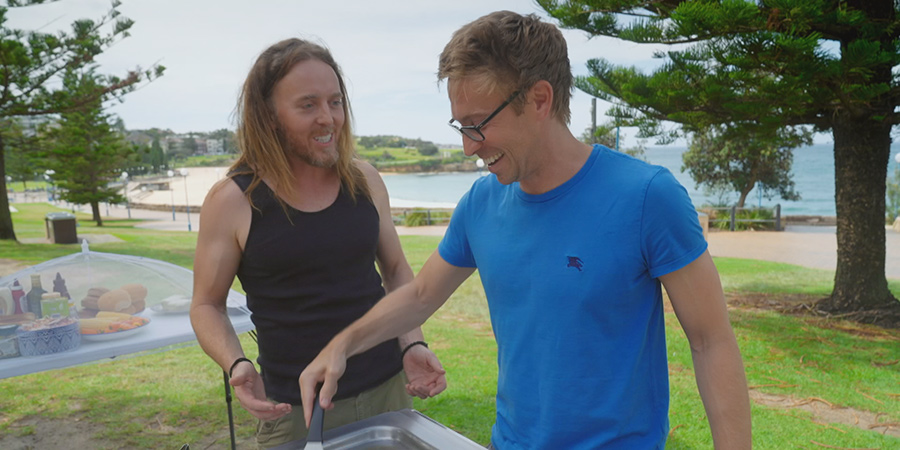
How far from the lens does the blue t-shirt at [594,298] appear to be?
99cm

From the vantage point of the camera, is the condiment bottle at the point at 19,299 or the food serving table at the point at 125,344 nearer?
the food serving table at the point at 125,344

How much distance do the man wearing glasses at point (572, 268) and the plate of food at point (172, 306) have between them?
1.95 meters

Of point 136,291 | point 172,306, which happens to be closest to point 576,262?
point 172,306

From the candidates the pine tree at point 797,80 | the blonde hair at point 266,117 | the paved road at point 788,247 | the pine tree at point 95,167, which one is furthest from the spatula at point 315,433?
the pine tree at point 95,167

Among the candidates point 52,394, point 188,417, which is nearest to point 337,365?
point 188,417

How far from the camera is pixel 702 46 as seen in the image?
5.96 meters

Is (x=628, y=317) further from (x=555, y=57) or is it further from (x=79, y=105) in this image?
(x=79, y=105)

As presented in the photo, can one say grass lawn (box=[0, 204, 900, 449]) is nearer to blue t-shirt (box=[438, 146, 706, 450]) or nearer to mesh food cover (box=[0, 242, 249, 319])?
mesh food cover (box=[0, 242, 249, 319])

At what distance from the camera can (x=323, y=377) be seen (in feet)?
3.97

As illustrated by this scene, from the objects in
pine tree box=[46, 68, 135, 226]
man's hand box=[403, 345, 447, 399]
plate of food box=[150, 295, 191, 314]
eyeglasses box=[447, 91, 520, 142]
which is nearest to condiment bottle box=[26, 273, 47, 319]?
plate of food box=[150, 295, 191, 314]

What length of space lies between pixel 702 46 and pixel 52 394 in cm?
626

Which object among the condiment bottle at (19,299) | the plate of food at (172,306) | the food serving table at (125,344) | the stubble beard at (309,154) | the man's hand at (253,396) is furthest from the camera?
the plate of food at (172,306)

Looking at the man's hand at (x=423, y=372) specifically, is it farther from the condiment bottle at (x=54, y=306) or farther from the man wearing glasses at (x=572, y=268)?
the condiment bottle at (x=54, y=306)

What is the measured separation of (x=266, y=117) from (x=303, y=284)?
1.47ft
